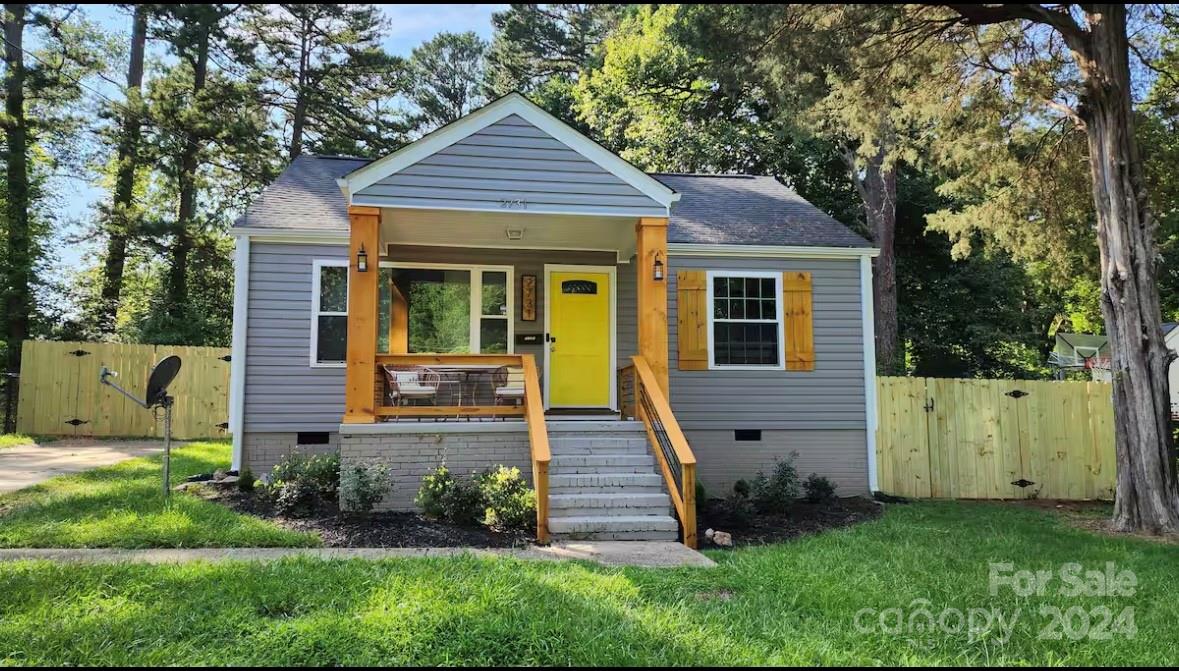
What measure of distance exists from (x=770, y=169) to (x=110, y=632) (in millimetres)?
18134

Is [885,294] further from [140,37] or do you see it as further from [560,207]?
[140,37]

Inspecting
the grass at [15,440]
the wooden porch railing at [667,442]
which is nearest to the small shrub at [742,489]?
the wooden porch railing at [667,442]

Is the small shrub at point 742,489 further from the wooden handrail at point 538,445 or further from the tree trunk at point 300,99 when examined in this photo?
the tree trunk at point 300,99

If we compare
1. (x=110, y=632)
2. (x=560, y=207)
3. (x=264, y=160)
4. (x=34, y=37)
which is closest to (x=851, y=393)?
(x=560, y=207)

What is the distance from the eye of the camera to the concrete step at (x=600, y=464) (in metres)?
6.84

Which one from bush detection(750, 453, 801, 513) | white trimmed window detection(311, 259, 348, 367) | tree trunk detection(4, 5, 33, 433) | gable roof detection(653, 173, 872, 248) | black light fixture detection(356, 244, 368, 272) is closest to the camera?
black light fixture detection(356, 244, 368, 272)

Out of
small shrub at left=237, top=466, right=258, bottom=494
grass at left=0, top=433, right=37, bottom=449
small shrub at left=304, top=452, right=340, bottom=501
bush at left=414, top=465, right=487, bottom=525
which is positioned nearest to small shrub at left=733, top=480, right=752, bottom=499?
bush at left=414, top=465, right=487, bottom=525

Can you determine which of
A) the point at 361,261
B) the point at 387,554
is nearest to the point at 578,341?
the point at 361,261

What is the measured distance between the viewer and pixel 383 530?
5980 millimetres

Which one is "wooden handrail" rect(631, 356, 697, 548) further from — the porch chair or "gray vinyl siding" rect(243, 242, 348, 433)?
"gray vinyl siding" rect(243, 242, 348, 433)

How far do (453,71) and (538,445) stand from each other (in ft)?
78.3

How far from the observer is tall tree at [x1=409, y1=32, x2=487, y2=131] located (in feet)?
84.4

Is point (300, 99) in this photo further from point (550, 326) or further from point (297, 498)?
point (297, 498)

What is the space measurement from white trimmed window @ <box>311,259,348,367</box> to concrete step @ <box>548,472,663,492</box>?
3588mm
